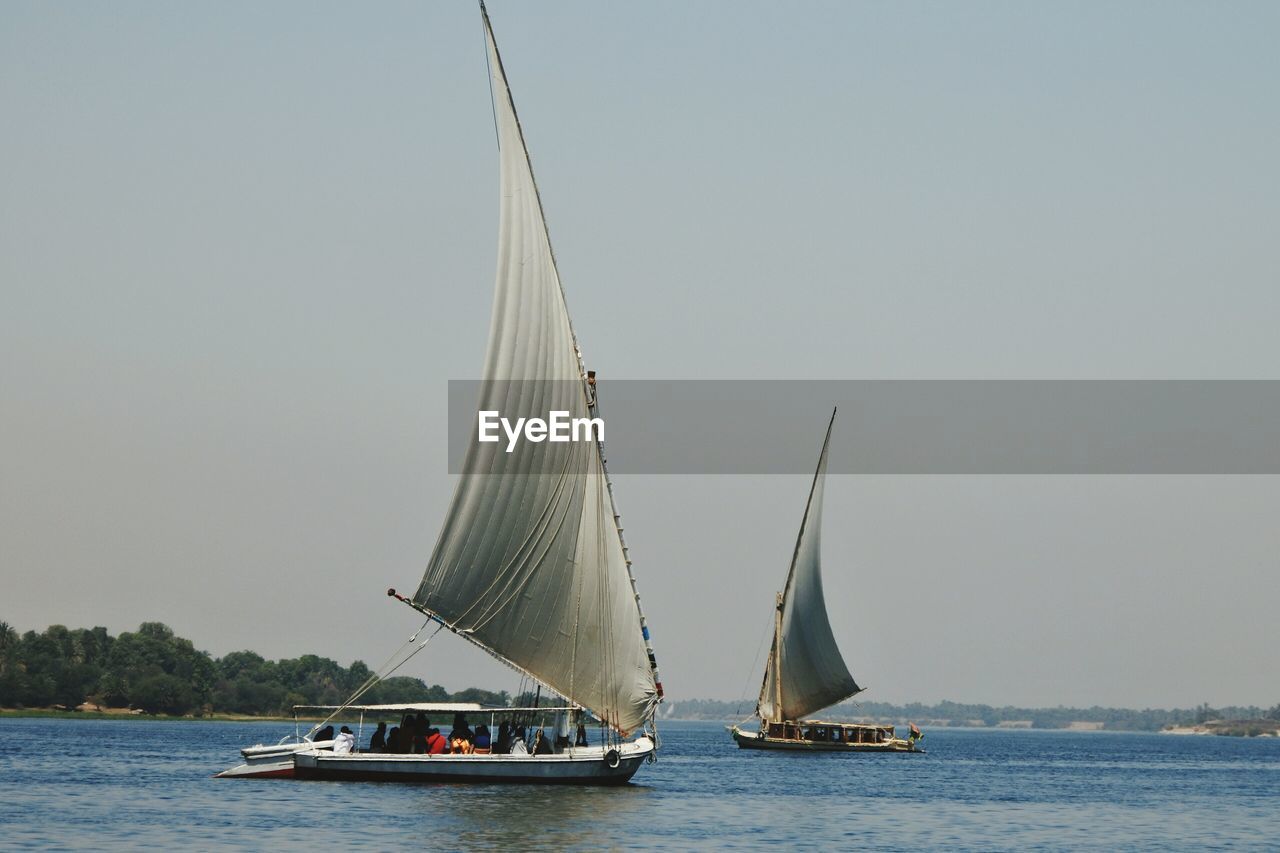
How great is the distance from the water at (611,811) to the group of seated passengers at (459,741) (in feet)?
3.87

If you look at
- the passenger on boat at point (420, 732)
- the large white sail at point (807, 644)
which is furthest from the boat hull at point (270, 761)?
the large white sail at point (807, 644)

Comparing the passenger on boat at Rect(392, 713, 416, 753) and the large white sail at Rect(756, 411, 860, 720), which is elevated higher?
the large white sail at Rect(756, 411, 860, 720)

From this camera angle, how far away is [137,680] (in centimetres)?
17188

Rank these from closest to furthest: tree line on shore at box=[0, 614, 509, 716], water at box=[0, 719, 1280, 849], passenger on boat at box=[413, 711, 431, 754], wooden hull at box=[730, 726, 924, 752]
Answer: water at box=[0, 719, 1280, 849] < passenger on boat at box=[413, 711, 431, 754] < wooden hull at box=[730, 726, 924, 752] < tree line on shore at box=[0, 614, 509, 716]

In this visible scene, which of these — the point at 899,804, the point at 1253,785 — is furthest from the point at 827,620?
the point at 899,804

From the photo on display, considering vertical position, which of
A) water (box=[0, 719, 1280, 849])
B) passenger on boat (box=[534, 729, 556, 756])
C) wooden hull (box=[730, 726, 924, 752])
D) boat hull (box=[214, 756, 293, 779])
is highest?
wooden hull (box=[730, 726, 924, 752])

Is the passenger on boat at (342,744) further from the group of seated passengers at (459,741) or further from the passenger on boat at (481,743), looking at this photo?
the passenger on boat at (481,743)

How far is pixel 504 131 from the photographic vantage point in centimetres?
5256

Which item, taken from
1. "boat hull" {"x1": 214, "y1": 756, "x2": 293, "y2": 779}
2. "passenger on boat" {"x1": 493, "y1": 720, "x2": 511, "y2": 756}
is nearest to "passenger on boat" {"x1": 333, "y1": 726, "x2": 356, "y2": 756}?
"boat hull" {"x1": 214, "y1": 756, "x2": 293, "y2": 779}

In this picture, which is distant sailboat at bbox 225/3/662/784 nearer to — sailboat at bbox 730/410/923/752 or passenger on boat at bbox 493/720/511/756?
passenger on boat at bbox 493/720/511/756

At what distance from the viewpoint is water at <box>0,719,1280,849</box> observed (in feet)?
135

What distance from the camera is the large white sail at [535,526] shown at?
51.4 metres

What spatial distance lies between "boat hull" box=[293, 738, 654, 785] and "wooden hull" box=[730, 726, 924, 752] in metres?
53.1

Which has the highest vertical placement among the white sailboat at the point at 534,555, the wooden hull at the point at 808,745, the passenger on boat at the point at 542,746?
the white sailboat at the point at 534,555
